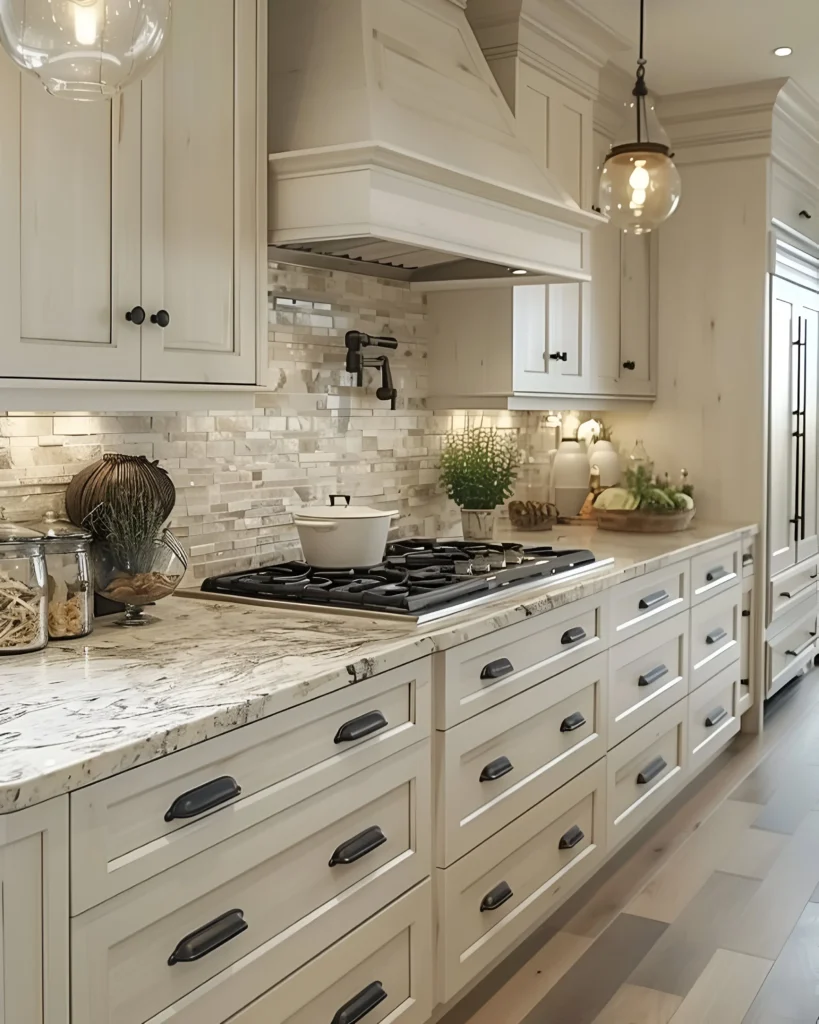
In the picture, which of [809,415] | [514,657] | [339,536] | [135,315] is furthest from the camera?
[809,415]

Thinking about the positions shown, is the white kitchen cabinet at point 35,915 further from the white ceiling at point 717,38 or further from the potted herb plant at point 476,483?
the white ceiling at point 717,38

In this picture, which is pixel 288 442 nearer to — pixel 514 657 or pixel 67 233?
pixel 514 657

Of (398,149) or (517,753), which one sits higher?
(398,149)

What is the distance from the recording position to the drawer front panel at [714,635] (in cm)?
382

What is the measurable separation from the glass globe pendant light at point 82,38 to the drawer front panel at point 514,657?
4.25 ft

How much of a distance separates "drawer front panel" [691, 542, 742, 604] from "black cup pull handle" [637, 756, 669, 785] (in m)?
0.58

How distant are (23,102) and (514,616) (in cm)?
142

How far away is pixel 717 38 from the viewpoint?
3.82 m

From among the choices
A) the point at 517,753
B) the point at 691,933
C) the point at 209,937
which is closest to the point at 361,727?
the point at 209,937

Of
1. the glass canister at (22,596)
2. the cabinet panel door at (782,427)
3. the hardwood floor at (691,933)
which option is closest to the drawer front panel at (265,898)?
the glass canister at (22,596)

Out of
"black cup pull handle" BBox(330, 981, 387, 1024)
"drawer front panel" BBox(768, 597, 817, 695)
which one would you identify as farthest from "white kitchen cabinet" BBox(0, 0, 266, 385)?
"drawer front panel" BBox(768, 597, 817, 695)

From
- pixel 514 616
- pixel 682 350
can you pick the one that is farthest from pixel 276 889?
pixel 682 350

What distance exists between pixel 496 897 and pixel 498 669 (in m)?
0.52

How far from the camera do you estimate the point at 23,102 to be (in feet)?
6.07
